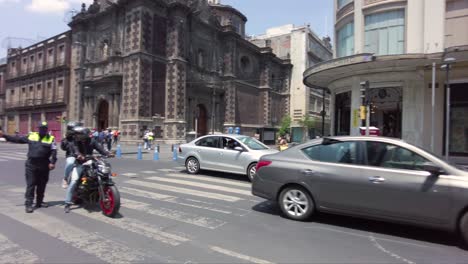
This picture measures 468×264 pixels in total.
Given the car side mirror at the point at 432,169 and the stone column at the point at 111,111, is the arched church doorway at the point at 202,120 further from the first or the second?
the car side mirror at the point at 432,169

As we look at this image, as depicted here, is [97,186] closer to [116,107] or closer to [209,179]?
[209,179]

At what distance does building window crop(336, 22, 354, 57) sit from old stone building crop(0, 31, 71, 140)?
111 feet

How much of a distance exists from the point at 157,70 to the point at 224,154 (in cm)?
2433

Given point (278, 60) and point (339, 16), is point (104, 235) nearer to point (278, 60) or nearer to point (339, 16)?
point (339, 16)

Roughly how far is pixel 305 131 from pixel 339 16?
38.6 m

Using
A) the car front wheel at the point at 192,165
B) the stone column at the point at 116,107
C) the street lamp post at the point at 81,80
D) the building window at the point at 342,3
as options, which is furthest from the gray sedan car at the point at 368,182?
the street lamp post at the point at 81,80

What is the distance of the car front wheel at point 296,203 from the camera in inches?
224

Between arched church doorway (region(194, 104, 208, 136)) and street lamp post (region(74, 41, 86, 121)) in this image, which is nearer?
street lamp post (region(74, 41, 86, 121))

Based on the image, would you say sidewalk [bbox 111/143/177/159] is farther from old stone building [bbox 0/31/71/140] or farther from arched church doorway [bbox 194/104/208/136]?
old stone building [bbox 0/31/71/140]

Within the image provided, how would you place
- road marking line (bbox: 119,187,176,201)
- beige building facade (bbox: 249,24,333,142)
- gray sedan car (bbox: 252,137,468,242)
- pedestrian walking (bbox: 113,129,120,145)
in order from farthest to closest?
beige building facade (bbox: 249,24,333,142)
pedestrian walking (bbox: 113,129,120,145)
road marking line (bbox: 119,187,176,201)
gray sedan car (bbox: 252,137,468,242)

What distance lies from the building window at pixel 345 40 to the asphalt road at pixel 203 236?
557 inches

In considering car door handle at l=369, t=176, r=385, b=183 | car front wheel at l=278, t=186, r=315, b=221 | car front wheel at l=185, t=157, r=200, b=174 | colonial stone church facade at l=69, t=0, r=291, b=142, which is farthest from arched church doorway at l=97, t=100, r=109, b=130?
car door handle at l=369, t=176, r=385, b=183

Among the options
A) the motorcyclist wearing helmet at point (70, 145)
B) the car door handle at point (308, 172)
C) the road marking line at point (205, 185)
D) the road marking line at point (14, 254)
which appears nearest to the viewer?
the road marking line at point (14, 254)

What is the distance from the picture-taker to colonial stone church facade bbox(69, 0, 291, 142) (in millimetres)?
31391
